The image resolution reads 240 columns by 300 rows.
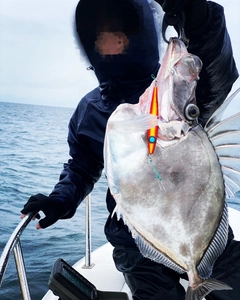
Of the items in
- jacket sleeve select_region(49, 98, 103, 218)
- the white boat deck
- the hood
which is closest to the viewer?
the hood

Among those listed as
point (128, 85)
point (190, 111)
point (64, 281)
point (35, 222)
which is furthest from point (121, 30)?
point (35, 222)

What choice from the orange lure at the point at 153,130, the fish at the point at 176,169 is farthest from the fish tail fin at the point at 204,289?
the orange lure at the point at 153,130

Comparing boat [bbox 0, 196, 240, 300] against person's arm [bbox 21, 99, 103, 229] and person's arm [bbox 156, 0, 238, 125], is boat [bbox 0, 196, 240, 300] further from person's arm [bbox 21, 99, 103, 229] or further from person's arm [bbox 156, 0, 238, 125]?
person's arm [bbox 156, 0, 238, 125]

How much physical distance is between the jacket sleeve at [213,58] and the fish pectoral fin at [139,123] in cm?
32

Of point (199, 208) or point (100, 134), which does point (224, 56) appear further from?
point (100, 134)

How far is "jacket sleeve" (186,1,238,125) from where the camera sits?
1073mm

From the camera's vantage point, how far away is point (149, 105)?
2.99 feet

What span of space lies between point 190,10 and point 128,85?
509 millimetres

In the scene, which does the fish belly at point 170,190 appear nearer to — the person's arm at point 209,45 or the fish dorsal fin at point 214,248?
the fish dorsal fin at point 214,248

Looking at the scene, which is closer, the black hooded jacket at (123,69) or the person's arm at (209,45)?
the person's arm at (209,45)

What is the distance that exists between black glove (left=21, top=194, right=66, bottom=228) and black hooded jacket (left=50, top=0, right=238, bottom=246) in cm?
5

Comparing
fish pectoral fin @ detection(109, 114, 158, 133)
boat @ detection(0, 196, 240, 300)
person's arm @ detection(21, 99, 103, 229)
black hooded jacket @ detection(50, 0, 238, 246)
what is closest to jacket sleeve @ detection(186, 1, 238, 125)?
black hooded jacket @ detection(50, 0, 238, 246)

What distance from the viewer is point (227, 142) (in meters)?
0.97

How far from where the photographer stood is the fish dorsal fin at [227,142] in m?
0.95
